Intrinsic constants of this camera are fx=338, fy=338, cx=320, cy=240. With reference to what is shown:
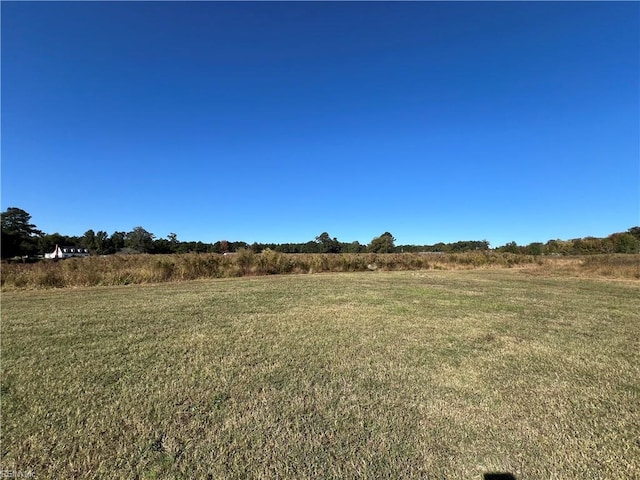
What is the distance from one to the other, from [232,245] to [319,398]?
6496 centimetres

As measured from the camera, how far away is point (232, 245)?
216 ft

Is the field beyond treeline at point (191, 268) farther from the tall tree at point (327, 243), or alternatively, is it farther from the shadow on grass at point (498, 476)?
the tall tree at point (327, 243)

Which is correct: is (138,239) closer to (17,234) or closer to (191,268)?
(17,234)

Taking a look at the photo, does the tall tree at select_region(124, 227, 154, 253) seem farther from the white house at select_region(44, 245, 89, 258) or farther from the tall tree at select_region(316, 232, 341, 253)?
the tall tree at select_region(316, 232, 341, 253)

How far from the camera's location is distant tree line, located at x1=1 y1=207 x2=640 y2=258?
46.0 m

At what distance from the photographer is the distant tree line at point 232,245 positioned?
46.0 meters

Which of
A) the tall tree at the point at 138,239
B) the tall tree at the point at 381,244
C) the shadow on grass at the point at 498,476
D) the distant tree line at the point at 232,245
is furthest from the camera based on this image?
the tall tree at the point at 138,239

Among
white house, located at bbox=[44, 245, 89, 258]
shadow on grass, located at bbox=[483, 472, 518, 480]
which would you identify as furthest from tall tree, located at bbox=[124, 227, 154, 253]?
shadow on grass, located at bbox=[483, 472, 518, 480]

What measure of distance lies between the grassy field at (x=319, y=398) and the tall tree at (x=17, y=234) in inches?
2432

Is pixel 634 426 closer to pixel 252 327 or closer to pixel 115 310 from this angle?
pixel 252 327

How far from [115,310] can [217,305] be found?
7.06ft

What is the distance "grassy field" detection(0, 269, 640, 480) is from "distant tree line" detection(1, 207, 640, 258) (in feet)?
66.4

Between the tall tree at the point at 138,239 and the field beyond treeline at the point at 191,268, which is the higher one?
the tall tree at the point at 138,239

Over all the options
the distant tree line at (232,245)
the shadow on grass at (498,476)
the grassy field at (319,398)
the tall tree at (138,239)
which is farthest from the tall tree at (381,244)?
the shadow on grass at (498,476)
